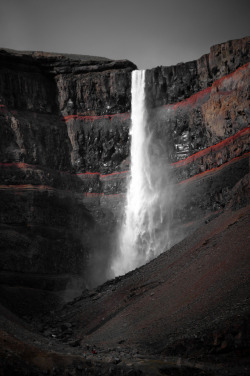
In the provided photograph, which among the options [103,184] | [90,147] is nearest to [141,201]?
[103,184]

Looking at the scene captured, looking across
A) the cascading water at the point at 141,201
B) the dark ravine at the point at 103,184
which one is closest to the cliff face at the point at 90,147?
the dark ravine at the point at 103,184

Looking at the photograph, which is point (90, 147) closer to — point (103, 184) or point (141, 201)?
point (103, 184)

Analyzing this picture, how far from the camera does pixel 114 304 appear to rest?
2788cm

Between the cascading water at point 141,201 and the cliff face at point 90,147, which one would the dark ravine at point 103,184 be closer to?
the cliff face at point 90,147

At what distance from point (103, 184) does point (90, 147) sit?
4.82 m

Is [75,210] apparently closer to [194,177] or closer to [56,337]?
→ [194,177]

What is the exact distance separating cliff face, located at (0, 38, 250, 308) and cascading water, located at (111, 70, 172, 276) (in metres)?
1.06

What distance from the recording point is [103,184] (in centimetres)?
5144

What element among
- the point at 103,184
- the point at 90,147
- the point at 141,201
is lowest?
the point at 141,201

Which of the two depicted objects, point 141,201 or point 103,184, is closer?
point 141,201

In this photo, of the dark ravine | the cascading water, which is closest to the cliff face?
the dark ravine

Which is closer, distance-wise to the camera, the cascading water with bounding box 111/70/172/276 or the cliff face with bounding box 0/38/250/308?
the cliff face with bounding box 0/38/250/308

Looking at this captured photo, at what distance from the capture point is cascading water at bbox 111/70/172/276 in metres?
45.5

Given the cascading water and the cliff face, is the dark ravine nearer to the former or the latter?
the cliff face
